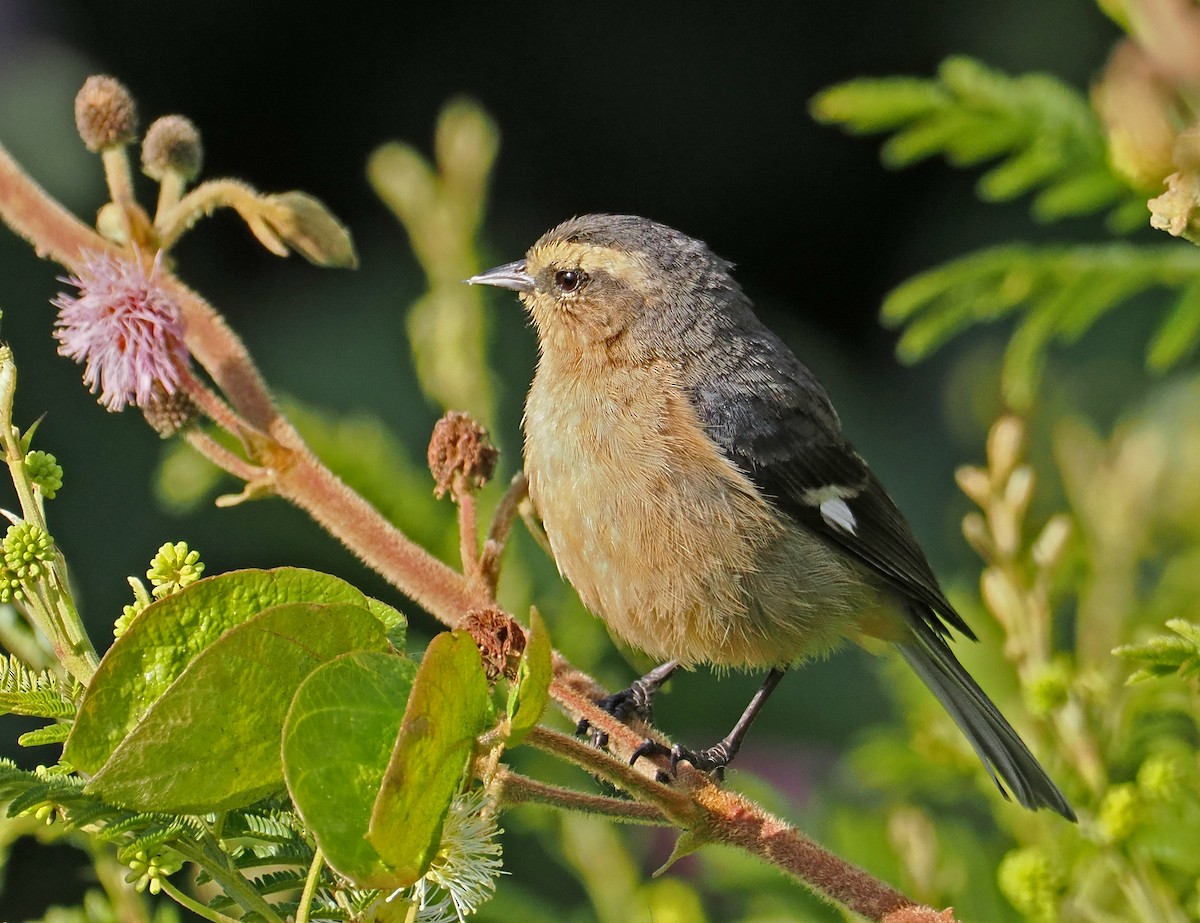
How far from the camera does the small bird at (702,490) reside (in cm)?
307

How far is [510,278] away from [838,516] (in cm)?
110

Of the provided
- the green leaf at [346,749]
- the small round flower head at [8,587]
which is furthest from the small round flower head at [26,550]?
the green leaf at [346,749]

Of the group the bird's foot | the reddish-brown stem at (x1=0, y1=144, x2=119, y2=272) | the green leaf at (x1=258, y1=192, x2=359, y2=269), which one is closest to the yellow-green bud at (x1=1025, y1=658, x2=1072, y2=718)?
the bird's foot

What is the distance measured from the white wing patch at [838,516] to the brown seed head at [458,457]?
1592 mm

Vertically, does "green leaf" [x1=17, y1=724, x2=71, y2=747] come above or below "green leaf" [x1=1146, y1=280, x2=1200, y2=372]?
below

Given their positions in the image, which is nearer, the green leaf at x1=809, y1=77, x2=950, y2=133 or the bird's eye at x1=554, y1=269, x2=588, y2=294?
the green leaf at x1=809, y1=77, x2=950, y2=133

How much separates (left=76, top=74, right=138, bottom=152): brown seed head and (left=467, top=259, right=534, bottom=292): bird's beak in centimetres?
137

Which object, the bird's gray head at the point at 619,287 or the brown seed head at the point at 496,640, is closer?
the brown seed head at the point at 496,640

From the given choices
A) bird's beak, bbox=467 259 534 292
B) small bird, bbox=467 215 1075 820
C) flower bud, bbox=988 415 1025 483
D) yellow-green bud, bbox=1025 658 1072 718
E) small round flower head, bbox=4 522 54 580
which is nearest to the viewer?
small round flower head, bbox=4 522 54 580

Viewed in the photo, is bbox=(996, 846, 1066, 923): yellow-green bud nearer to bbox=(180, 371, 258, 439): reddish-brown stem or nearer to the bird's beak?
bbox=(180, 371, 258, 439): reddish-brown stem

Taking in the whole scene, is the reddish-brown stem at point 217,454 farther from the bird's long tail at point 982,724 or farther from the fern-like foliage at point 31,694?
the bird's long tail at point 982,724

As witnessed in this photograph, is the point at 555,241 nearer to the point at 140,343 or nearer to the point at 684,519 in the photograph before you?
the point at 684,519

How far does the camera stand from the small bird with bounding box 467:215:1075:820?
307 centimetres

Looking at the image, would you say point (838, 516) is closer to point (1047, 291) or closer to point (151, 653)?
point (1047, 291)
